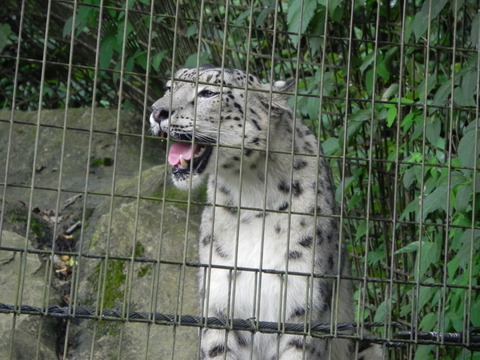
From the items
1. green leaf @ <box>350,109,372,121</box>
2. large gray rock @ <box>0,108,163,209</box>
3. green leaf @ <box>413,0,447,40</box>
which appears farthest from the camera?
large gray rock @ <box>0,108,163,209</box>

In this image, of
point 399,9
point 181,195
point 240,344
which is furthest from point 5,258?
point 399,9

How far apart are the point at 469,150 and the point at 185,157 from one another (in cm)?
154

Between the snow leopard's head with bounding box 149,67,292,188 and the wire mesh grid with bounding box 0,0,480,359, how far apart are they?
21cm

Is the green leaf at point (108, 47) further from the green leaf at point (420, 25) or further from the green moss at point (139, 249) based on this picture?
the green leaf at point (420, 25)

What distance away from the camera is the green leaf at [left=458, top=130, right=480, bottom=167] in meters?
4.30

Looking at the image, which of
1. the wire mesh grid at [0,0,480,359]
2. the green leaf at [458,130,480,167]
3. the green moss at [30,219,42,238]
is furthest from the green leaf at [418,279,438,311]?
the green moss at [30,219,42,238]

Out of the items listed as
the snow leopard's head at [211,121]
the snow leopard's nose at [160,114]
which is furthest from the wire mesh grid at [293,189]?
the snow leopard's nose at [160,114]

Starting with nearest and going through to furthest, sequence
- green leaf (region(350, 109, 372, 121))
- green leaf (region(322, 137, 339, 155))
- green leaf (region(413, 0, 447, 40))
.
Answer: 1. green leaf (region(413, 0, 447, 40))
2. green leaf (region(350, 109, 372, 121))
3. green leaf (region(322, 137, 339, 155))

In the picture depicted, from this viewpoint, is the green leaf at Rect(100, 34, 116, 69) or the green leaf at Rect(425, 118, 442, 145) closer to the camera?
the green leaf at Rect(425, 118, 442, 145)

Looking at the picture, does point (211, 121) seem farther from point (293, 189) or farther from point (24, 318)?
point (24, 318)

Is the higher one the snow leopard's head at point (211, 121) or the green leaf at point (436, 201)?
the snow leopard's head at point (211, 121)

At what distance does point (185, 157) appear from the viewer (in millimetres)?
4902

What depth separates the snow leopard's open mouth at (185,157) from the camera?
4.86m

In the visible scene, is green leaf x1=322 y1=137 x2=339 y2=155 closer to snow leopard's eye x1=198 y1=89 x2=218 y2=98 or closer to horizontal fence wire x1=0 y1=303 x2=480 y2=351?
snow leopard's eye x1=198 y1=89 x2=218 y2=98
